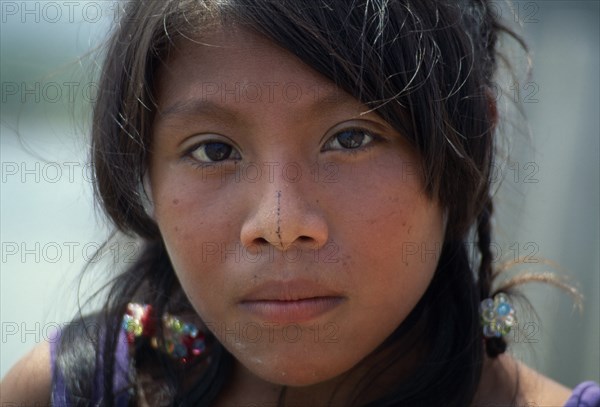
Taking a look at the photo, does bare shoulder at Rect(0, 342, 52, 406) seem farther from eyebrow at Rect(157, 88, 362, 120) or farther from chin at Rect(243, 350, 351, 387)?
eyebrow at Rect(157, 88, 362, 120)

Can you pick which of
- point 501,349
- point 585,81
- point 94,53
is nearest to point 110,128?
point 94,53

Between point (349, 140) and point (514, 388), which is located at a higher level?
point (349, 140)

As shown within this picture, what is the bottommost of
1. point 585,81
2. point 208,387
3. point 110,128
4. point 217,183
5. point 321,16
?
point 208,387

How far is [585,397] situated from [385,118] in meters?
0.60

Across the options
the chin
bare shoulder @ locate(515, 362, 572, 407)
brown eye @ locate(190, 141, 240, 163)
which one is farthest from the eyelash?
bare shoulder @ locate(515, 362, 572, 407)

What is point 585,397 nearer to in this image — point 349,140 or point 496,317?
point 496,317

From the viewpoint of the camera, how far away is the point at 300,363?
1.18 m

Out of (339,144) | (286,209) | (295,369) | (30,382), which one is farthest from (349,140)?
(30,382)

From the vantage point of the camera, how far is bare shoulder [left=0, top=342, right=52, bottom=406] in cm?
148

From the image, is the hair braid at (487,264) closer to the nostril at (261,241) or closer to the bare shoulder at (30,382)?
the nostril at (261,241)

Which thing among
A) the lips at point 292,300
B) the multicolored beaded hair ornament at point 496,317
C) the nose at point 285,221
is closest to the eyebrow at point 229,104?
the nose at point 285,221

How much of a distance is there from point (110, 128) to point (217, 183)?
0.24 metres

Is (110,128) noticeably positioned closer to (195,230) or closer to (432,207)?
(195,230)

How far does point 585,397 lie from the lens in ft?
4.48
